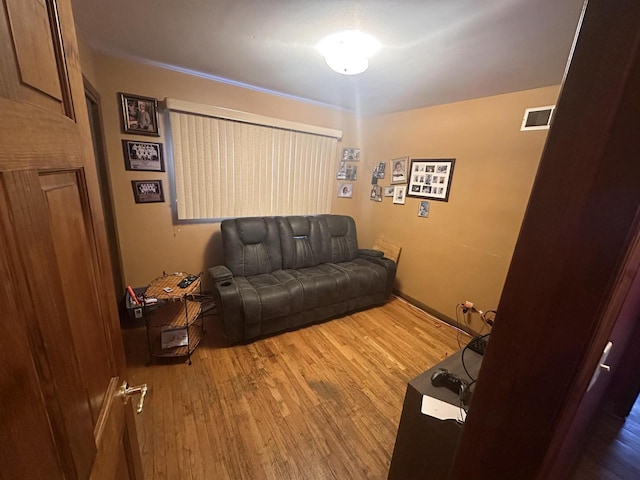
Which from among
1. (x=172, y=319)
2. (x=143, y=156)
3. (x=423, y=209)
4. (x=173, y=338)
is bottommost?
(x=173, y=338)

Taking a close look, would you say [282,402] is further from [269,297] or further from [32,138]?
[32,138]

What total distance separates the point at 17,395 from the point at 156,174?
2644mm

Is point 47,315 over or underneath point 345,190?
underneath

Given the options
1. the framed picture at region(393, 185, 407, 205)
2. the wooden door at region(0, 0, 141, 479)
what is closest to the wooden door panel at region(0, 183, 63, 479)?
the wooden door at region(0, 0, 141, 479)

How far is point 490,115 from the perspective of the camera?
91.7 inches

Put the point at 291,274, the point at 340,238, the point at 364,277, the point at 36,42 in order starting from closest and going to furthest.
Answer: the point at 36,42
the point at 291,274
the point at 364,277
the point at 340,238

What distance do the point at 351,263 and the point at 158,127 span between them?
8.29 ft

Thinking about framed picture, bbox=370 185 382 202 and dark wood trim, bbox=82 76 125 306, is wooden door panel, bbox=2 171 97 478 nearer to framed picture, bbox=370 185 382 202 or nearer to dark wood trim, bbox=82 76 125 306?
dark wood trim, bbox=82 76 125 306

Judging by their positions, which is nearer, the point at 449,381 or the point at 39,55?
the point at 39,55

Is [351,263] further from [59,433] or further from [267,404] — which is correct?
[59,433]

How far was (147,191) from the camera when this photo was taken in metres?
2.48

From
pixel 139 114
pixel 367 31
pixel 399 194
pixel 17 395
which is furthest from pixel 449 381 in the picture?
pixel 139 114

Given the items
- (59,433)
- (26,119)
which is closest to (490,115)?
(26,119)

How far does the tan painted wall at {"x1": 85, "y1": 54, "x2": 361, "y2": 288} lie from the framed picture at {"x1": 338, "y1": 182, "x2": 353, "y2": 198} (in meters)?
1.01
